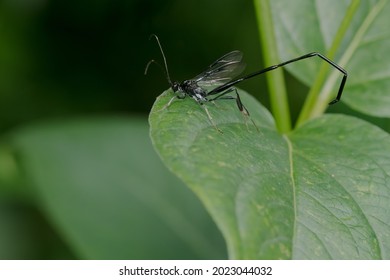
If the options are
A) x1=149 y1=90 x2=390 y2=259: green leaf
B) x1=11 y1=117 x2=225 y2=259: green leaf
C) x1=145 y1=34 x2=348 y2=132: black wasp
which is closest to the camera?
x1=149 y1=90 x2=390 y2=259: green leaf

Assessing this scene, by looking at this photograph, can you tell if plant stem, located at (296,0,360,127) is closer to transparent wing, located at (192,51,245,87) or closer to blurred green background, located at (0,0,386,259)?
transparent wing, located at (192,51,245,87)

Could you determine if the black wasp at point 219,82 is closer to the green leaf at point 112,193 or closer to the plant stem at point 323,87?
the plant stem at point 323,87

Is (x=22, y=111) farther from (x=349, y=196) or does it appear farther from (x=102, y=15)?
(x=349, y=196)

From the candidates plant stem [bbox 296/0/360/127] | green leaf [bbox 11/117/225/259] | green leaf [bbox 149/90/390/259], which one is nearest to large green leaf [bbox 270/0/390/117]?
plant stem [bbox 296/0/360/127]

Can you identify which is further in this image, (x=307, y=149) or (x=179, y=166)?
(x=307, y=149)
